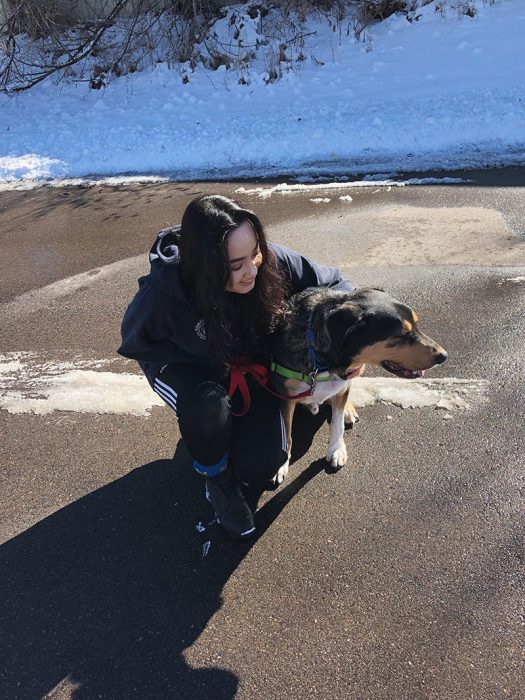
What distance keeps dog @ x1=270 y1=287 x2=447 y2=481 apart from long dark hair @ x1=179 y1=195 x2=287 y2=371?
0.15 meters

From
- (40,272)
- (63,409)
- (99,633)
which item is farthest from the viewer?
(40,272)

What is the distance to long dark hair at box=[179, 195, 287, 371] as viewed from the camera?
255 centimetres

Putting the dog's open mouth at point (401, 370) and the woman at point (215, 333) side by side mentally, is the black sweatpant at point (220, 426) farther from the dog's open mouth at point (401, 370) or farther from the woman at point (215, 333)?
the dog's open mouth at point (401, 370)

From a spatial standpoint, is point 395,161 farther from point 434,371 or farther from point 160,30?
point 160,30

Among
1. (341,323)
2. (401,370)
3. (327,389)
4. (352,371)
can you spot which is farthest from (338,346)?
(401,370)

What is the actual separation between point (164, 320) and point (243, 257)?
1.90 ft

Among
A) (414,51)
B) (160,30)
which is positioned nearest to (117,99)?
(160,30)

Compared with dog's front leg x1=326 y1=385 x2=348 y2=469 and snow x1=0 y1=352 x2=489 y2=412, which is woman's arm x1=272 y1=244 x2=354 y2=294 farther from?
snow x1=0 y1=352 x2=489 y2=412

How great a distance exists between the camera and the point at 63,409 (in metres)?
4.00

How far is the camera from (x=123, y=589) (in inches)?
108

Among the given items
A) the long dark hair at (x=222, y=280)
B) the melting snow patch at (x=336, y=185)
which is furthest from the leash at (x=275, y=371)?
the melting snow patch at (x=336, y=185)

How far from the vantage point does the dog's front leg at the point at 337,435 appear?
3322mm

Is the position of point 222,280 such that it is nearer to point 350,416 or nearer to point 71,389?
point 350,416

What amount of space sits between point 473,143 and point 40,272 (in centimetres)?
614
